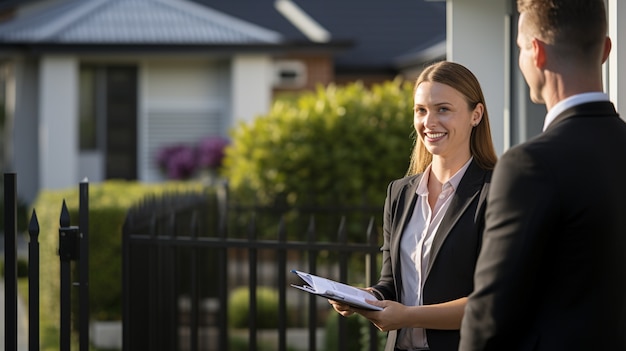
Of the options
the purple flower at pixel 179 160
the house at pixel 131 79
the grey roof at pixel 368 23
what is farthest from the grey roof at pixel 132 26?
the purple flower at pixel 179 160

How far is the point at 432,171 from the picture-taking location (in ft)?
11.3

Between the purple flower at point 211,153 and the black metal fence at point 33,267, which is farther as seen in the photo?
the purple flower at point 211,153

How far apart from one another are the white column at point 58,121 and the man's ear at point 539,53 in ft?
60.7

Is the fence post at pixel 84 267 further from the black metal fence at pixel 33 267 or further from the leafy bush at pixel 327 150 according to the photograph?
the leafy bush at pixel 327 150

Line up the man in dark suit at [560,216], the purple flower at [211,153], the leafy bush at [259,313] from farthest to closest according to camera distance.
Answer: the purple flower at [211,153], the leafy bush at [259,313], the man in dark suit at [560,216]

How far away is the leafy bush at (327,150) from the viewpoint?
1002cm

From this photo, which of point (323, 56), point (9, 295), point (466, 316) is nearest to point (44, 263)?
point (9, 295)

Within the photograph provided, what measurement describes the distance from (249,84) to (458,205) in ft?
56.5

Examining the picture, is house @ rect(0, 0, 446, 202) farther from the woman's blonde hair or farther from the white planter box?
the woman's blonde hair

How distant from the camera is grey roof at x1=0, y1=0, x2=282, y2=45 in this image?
2020cm

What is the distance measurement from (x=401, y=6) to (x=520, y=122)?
2187cm

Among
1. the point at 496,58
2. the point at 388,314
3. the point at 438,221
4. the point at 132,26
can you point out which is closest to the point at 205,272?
the point at 496,58

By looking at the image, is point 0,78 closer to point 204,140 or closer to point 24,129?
point 24,129

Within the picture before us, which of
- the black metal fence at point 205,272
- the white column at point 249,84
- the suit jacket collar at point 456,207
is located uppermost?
the white column at point 249,84
